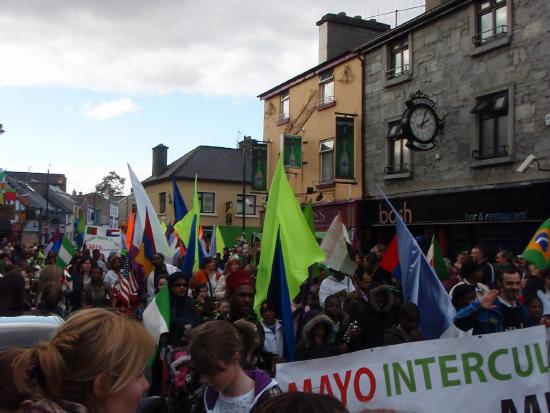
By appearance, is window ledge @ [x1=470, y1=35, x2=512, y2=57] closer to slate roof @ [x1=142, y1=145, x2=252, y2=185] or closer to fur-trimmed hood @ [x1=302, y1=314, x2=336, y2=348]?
fur-trimmed hood @ [x1=302, y1=314, x2=336, y2=348]

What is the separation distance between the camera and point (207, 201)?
1738 inches

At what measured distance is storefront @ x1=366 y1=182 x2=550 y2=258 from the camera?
46.4 ft

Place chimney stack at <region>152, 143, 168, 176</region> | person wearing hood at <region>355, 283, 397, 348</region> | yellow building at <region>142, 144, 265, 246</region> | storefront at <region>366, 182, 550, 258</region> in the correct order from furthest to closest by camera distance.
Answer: chimney stack at <region>152, 143, 168, 176</region> → yellow building at <region>142, 144, 265, 246</region> → storefront at <region>366, 182, 550, 258</region> → person wearing hood at <region>355, 283, 397, 348</region>

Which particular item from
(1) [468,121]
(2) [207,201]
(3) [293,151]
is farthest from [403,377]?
(2) [207,201]

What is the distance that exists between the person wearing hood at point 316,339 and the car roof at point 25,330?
2.18 metres

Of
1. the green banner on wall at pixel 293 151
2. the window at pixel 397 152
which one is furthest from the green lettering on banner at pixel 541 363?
the green banner on wall at pixel 293 151

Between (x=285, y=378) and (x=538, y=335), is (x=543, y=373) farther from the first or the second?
(x=285, y=378)

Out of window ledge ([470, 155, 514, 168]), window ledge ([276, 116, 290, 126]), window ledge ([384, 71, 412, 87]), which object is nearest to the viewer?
window ledge ([470, 155, 514, 168])

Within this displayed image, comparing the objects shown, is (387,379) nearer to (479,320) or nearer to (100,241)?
(479,320)

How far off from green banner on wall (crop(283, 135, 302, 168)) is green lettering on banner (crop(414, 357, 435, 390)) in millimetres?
18540

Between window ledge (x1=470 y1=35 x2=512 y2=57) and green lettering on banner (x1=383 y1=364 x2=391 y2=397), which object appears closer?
green lettering on banner (x1=383 y1=364 x2=391 y2=397)

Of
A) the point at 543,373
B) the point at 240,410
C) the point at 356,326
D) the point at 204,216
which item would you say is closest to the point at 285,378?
the point at 240,410

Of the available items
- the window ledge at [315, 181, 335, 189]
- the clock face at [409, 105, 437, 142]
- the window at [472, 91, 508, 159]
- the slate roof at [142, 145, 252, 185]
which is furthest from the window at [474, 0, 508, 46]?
the slate roof at [142, 145, 252, 185]

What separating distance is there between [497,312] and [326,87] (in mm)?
18207
